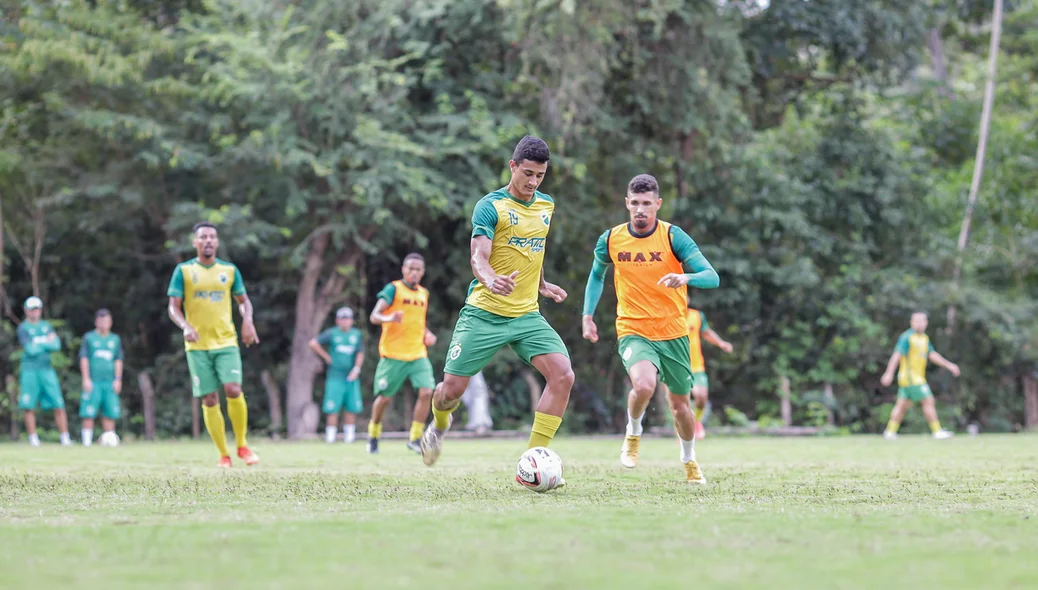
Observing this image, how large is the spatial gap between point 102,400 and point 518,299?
49.4 feet

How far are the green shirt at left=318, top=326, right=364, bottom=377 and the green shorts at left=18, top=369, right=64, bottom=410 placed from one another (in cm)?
452

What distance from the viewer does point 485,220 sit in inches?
340

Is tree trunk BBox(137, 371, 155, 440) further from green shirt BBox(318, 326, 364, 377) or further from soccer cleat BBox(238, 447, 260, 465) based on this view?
soccer cleat BBox(238, 447, 260, 465)

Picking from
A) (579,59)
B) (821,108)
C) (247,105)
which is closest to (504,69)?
(579,59)

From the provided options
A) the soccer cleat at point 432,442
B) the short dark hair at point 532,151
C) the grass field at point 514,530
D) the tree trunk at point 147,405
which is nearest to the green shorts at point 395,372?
the grass field at point 514,530

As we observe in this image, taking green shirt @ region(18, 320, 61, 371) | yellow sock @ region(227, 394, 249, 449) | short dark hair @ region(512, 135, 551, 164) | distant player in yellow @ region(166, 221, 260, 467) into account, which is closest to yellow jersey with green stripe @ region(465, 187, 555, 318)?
short dark hair @ region(512, 135, 551, 164)

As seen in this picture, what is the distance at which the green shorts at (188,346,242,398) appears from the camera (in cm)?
1202

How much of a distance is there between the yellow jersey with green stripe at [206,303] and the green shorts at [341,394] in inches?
405

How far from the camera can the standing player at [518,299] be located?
8656mm

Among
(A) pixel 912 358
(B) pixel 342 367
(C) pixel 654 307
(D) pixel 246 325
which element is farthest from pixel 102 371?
(C) pixel 654 307

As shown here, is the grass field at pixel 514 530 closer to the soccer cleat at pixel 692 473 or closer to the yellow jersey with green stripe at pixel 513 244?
the soccer cleat at pixel 692 473

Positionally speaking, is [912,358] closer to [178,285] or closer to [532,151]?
[178,285]

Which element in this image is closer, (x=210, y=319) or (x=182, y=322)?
(x=182, y=322)

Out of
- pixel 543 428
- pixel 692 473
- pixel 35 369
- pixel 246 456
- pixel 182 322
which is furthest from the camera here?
pixel 35 369
